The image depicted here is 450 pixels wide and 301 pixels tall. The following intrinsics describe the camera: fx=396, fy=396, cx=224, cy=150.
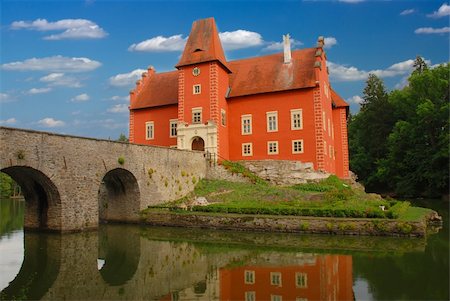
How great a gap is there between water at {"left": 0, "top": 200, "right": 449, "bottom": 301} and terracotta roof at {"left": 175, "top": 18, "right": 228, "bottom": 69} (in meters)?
19.2

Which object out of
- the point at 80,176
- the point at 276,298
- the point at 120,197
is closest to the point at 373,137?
the point at 120,197

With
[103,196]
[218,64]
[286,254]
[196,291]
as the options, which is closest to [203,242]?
[286,254]

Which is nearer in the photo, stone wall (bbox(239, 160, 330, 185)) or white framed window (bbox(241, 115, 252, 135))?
stone wall (bbox(239, 160, 330, 185))

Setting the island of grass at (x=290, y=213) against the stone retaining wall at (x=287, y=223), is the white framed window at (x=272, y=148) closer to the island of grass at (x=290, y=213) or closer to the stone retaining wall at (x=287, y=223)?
the island of grass at (x=290, y=213)

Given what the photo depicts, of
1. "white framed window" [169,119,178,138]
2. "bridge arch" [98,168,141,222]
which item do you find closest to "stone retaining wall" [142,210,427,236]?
"bridge arch" [98,168,141,222]

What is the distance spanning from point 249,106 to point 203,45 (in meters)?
6.72

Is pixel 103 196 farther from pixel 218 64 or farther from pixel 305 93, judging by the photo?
pixel 305 93

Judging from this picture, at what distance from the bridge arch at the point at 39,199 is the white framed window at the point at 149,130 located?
18342 mm

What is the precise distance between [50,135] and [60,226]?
452 centimetres

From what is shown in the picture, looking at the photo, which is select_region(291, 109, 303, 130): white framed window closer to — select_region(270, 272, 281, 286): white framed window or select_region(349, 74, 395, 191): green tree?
select_region(270, 272, 281, 286): white framed window

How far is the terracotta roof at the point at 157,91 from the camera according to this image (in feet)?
125

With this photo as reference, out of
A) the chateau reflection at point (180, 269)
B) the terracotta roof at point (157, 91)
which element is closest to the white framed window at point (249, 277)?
the chateau reflection at point (180, 269)

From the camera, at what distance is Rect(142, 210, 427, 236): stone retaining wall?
685 inches

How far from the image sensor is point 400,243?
15945 millimetres
